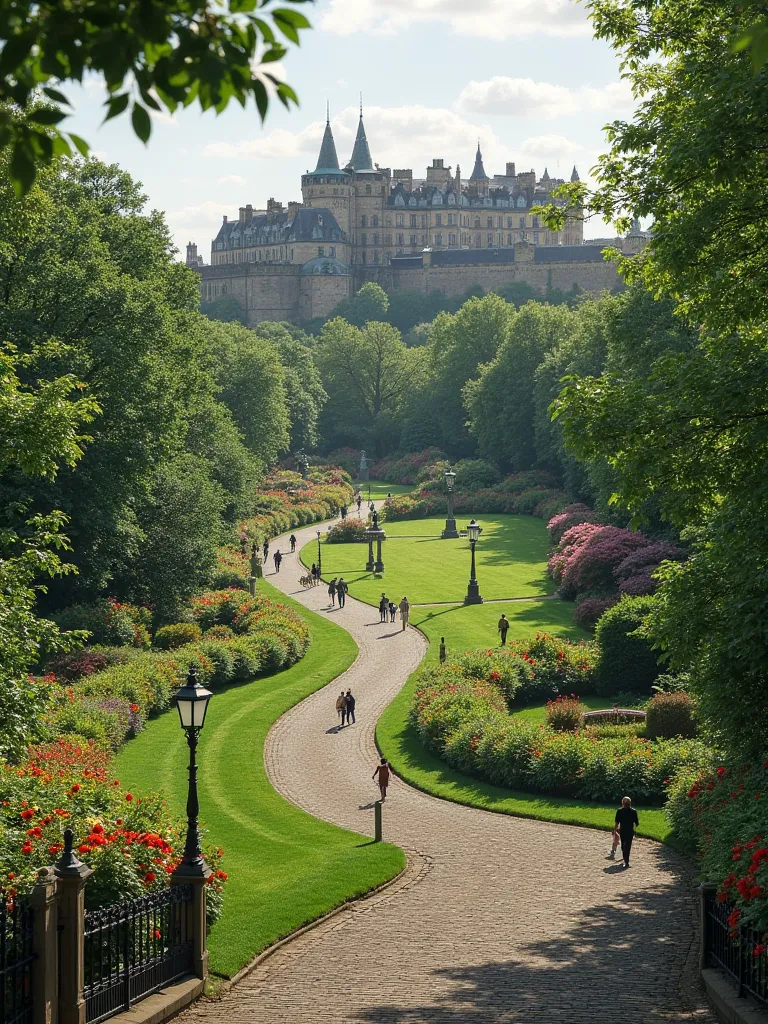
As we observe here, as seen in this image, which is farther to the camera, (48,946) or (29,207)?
(29,207)

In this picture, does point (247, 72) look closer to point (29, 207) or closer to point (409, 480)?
point (29, 207)

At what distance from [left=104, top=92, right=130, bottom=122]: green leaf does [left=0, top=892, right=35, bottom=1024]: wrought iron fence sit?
6.23 m

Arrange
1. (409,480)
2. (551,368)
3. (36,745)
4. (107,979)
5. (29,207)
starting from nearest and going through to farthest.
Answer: (107,979) → (36,745) → (29,207) → (551,368) → (409,480)

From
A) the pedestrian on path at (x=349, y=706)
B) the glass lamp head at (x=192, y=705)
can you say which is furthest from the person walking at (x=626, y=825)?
the pedestrian on path at (x=349, y=706)

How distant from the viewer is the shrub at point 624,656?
31688mm

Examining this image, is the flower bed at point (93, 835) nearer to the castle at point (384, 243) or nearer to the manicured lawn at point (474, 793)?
the manicured lawn at point (474, 793)

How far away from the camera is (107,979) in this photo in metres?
11.1

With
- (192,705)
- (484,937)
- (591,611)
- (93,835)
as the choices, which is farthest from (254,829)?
(591,611)

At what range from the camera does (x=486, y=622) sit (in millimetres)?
42094

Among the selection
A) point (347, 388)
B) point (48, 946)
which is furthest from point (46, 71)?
point (347, 388)

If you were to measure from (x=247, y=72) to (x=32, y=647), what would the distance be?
10.3 m

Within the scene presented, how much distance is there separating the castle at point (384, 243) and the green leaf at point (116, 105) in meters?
140

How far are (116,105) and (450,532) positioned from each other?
2364 inches

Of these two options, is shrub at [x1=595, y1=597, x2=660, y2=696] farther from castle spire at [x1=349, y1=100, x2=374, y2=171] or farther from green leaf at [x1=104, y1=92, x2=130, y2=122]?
castle spire at [x1=349, y1=100, x2=374, y2=171]
